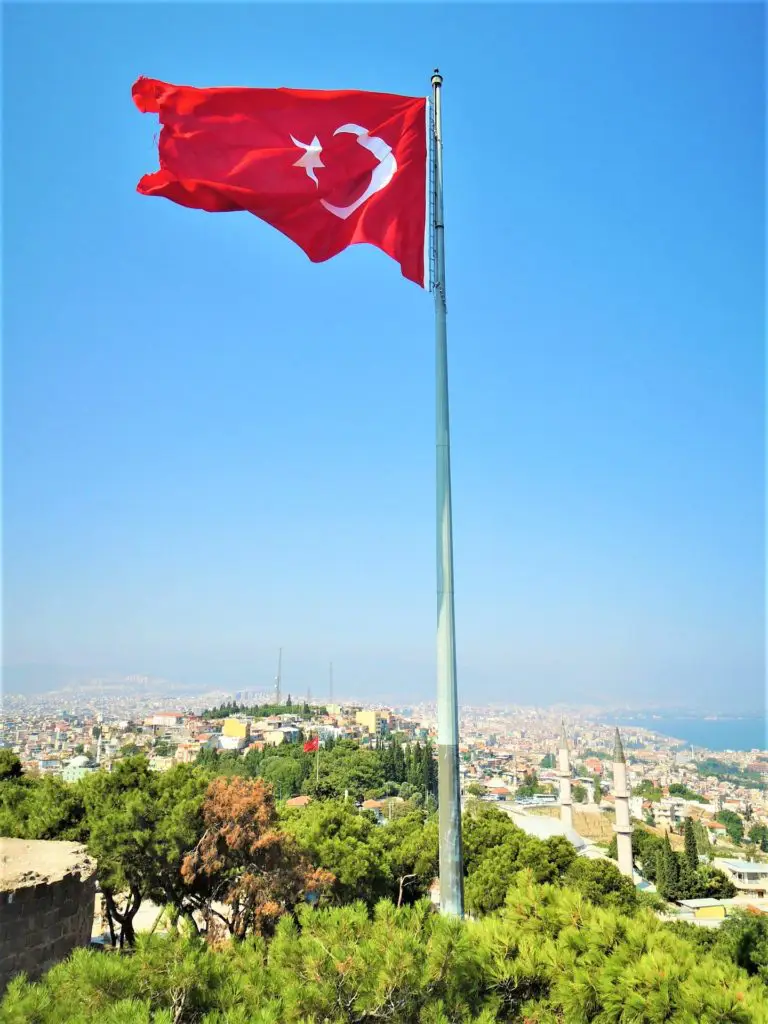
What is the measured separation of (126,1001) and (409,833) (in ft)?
62.4

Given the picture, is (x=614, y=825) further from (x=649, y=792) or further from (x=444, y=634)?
(x=649, y=792)

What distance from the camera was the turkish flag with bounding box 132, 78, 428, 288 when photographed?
6348 millimetres

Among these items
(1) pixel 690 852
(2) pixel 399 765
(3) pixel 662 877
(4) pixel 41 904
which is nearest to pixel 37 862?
(4) pixel 41 904

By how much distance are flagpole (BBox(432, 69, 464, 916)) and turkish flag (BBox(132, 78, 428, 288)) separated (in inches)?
12.1

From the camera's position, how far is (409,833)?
68.4 feet

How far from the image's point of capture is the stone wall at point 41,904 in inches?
296

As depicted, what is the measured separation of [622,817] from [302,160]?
127 ft

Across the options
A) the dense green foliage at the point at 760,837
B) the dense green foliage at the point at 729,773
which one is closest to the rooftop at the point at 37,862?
the dense green foliage at the point at 760,837

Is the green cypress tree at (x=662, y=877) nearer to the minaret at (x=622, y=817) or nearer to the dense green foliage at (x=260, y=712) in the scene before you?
the minaret at (x=622, y=817)

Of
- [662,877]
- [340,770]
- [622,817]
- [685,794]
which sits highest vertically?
[622,817]

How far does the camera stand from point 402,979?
3820mm

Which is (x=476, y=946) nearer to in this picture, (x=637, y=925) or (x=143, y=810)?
(x=637, y=925)

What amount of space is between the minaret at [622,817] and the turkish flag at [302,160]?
1460 inches

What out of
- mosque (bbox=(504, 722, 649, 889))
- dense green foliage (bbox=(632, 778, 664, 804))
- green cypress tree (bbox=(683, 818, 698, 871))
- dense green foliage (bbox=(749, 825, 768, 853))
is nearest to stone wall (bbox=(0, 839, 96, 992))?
mosque (bbox=(504, 722, 649, 889))
